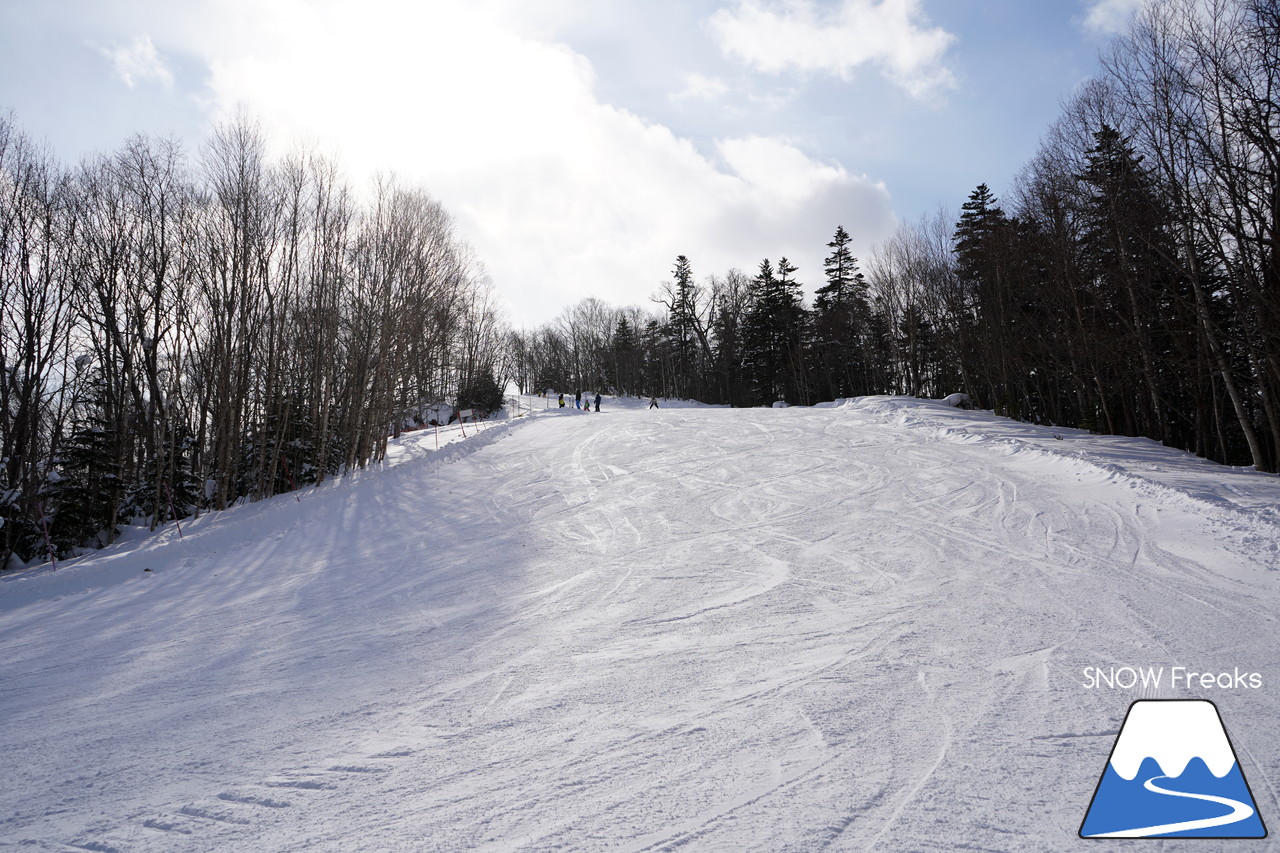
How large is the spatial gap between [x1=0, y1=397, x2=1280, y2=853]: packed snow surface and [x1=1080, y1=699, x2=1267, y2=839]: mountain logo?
8 cm

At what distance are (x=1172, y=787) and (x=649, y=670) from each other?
3007 mm

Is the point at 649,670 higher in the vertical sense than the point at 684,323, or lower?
lower

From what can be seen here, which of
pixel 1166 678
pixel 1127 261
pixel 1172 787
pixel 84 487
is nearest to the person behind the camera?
pixel 1172 787

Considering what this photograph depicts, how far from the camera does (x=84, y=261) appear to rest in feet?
52.0

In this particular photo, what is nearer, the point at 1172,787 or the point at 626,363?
the point at 1172,787

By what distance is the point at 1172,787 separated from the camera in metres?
2.86

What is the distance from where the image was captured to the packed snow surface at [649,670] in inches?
115

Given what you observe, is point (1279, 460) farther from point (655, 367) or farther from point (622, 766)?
point (655, 367)

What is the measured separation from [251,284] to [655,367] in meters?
53.3

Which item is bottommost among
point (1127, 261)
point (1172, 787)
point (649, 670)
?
point (1172, 787)

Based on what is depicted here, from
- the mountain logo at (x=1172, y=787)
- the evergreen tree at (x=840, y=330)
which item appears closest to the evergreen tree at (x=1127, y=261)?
the mountain logo at (x=1172, y=787)

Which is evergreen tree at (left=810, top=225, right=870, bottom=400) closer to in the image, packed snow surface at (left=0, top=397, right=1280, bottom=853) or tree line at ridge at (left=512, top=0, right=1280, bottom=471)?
tree line at ridge at (left=512, top=0, right=1280, bottom=471)

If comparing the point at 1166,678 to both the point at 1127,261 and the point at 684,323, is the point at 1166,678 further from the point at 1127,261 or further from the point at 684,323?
the point at 684,323

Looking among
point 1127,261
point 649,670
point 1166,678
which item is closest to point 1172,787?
point 1166,678
